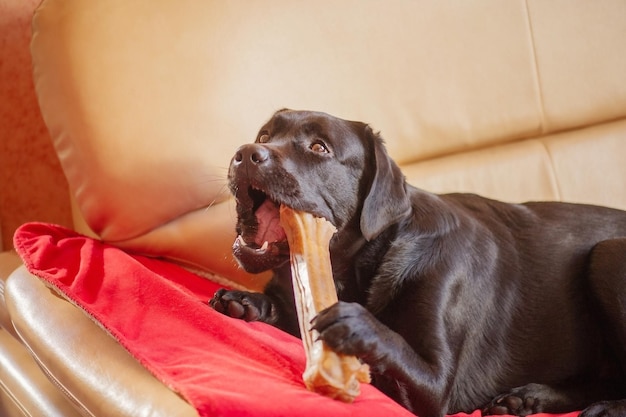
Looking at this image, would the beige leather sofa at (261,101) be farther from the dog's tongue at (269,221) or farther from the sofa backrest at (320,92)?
the dog's tongue at (269,221)

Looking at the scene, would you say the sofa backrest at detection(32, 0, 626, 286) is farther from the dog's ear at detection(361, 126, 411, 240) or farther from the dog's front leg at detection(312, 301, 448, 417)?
the dog's front leg at detection(312, 301, 448, 417)

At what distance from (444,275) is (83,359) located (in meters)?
0.79

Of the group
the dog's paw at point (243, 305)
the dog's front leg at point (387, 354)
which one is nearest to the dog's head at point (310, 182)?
the dog's paw at point (243, 305)

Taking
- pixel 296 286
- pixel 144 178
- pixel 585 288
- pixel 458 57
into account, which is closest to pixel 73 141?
pixel 144 178

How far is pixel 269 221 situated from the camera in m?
1.59

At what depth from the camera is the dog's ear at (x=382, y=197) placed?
1.61 m

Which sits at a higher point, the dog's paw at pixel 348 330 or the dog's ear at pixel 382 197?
the dog's ear at pixel 382 197

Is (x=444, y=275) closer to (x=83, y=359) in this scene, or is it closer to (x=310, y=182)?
(x=310, y=182)

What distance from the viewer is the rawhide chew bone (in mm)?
1194

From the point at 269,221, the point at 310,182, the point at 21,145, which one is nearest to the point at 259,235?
the point at 269,221

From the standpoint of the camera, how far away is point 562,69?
2.51m

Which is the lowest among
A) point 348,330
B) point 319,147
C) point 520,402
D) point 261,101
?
point 520,402

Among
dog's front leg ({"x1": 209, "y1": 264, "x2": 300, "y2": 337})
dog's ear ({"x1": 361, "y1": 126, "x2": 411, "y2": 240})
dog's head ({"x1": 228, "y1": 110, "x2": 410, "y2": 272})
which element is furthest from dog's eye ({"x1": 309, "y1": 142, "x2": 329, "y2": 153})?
dog's front leg ({"x1": 209, "y1": 264, "x2": 300, "y2": 337})

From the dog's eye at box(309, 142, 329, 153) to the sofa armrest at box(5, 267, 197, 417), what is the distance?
0.60m
